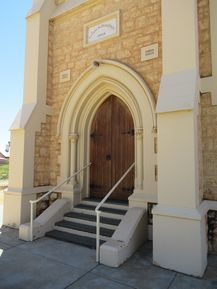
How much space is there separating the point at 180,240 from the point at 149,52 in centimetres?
358

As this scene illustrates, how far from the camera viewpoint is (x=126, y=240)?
3740 mm

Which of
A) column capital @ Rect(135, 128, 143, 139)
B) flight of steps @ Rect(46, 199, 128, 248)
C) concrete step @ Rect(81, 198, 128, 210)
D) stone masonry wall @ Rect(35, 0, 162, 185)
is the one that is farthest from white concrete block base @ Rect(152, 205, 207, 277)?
stone masonry wall @ Rect(35, 0, 162, 185)

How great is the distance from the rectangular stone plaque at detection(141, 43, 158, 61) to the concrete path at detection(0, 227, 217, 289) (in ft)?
12.0

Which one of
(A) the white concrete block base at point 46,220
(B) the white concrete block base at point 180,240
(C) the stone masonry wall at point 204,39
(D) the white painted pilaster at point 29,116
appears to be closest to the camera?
(B) the white concrete block base at point 180,240

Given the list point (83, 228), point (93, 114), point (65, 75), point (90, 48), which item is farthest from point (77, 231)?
point (90, 48)

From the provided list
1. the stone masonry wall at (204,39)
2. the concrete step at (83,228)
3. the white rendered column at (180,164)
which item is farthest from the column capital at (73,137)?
the stone masonry wall at (204,39)

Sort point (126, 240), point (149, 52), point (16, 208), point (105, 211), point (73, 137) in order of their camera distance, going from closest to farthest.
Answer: point (126, 240), point (149, 52), point (105, 211), point (16, 208), point (73, 137)

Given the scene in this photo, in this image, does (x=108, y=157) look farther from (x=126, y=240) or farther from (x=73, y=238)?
(x=126, y=240)

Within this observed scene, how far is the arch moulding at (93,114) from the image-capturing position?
15.2ft

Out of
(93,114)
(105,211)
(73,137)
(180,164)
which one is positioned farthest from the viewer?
(93,114)

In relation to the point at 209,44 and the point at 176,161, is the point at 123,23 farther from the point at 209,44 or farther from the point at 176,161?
the point at 176,161

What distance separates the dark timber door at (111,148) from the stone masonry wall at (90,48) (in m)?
0.99

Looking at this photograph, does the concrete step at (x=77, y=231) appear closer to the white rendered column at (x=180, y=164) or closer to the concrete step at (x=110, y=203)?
the concrete step at (x=110, y=203)

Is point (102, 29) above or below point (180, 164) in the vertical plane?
above
